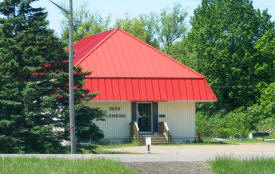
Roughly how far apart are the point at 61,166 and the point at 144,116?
23.7 m

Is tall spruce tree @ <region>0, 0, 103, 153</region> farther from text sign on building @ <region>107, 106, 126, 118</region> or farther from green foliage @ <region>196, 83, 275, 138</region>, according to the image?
green foliage @ <region>196, 83, 275, 138</region>

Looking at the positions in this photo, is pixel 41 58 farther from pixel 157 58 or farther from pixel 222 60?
pixel 222 60

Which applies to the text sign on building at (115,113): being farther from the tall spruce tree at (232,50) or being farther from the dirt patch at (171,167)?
the tall spruce tree at (232,50)

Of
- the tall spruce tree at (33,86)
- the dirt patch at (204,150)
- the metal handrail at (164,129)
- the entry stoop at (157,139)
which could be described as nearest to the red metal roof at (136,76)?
the metal handrail at (164,129)

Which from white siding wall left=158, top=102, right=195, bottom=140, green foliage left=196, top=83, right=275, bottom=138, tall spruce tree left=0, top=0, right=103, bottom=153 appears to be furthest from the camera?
green foliage left=196, top=83, right=275, bottom=138

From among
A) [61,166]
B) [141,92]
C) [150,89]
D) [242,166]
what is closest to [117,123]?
[141,92]

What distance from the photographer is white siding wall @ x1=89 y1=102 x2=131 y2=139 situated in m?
39.0

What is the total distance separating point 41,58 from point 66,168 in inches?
483

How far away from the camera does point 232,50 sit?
6000 cm

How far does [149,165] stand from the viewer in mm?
18078

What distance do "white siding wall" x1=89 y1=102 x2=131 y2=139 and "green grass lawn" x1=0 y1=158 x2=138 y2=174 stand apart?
68.0 ft

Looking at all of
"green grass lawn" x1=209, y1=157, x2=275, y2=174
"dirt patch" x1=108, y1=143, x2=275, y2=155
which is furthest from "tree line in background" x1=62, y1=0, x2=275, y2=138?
"green grass lawn" x1=209, y1=157, x2=275, y2=174

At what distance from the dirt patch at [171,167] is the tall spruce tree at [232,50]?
40524 mm

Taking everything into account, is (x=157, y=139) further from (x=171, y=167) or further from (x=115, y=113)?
(x=171, y=167)
